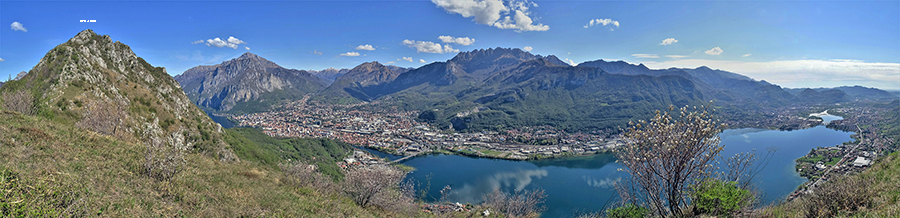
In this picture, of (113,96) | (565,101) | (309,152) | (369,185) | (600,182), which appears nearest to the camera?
(369,185)

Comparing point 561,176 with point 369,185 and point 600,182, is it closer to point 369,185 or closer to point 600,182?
point 600,182

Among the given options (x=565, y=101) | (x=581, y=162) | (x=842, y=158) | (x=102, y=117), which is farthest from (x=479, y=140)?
(x=565, y=101)

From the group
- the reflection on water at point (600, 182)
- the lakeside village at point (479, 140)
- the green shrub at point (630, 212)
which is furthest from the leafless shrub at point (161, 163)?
the lakeside village at point (479, 140)

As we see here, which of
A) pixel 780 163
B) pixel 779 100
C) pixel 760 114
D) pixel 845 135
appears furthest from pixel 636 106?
pixel 779 100

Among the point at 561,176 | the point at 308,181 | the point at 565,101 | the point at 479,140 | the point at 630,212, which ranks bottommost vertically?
the point at 561,176

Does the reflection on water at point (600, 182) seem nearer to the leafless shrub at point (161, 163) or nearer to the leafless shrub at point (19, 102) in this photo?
the leafless shrub at point (161, 163)

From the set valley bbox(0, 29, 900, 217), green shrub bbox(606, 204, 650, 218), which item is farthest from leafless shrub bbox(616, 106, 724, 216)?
green shrub bbox(606, 204, 650, 218)

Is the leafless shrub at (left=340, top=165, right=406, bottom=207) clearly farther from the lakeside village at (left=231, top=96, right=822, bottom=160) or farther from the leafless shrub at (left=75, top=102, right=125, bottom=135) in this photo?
the lakeside village at (left=231, top=96, right=822, bottom=160)
